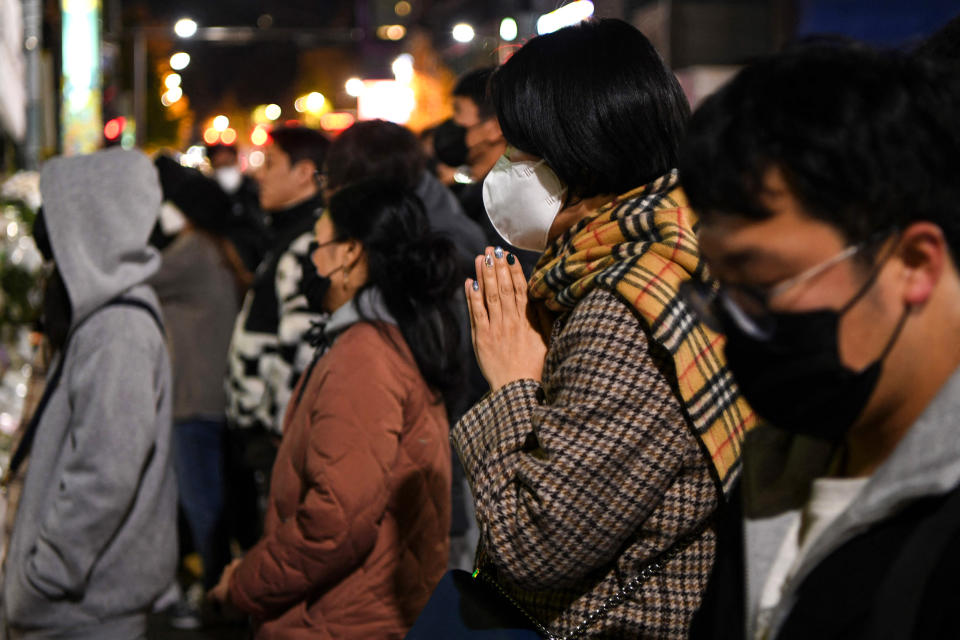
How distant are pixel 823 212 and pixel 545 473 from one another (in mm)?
773

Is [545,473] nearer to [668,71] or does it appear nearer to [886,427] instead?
[886,427]

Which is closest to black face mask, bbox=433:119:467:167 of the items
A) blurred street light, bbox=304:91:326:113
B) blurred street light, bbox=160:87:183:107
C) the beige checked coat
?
the beige checked coat

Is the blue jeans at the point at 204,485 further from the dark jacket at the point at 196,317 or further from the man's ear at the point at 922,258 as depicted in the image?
the man's ear at the point at 922,258

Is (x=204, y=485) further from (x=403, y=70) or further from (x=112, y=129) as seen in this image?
(x=403, y=70)

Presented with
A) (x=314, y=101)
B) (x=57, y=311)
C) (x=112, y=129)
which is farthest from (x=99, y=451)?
(x=314, y=101)

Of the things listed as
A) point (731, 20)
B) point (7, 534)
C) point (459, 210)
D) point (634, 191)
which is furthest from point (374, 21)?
point (634, 191)

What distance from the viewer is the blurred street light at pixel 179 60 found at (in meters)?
23.4

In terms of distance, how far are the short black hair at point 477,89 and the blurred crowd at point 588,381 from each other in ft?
0.23

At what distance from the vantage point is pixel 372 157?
15.3 ft

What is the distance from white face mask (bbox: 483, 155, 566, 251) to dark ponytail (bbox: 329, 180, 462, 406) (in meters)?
0.78

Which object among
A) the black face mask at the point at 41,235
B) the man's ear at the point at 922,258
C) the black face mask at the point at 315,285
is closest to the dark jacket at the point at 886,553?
the man's ear at the point at 922,258

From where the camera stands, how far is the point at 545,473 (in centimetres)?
194

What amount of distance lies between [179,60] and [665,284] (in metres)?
23.6

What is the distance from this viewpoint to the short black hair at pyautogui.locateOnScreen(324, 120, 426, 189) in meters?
4.63
